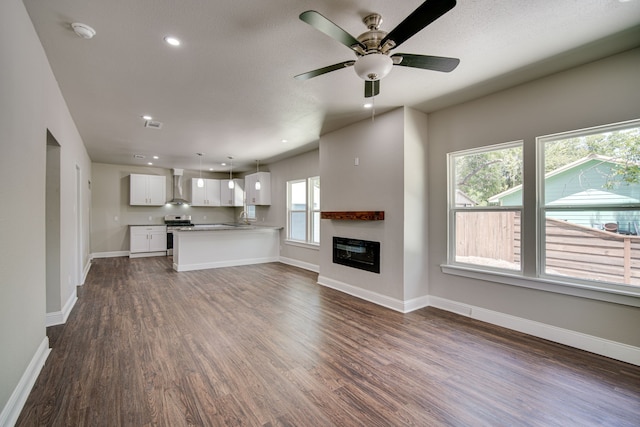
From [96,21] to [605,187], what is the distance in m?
4.53

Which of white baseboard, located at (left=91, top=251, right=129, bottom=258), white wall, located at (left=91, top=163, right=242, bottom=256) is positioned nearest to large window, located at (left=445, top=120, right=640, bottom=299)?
white wall, located at (left=91, top=163, right=242, bottom=256)

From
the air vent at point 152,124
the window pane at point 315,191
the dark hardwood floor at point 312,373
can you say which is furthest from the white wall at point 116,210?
the dark hardwood floor at point 312,373

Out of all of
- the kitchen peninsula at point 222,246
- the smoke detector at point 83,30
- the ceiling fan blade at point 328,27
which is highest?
the smoke detector at point 83,30

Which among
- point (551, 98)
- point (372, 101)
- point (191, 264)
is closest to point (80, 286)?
point (191, 264)

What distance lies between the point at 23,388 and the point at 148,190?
7.46 meters

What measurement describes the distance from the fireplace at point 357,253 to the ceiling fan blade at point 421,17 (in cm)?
285

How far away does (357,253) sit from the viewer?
455 centimetres

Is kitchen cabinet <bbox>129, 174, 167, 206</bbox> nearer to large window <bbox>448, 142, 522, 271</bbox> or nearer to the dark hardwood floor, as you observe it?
the dark hardwood floor

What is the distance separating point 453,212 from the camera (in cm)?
390

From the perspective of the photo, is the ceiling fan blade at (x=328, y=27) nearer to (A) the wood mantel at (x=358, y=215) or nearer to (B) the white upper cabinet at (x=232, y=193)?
(A) the wood mantel at (x=358, y=215)

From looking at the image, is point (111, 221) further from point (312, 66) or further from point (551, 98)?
point (551, 98)

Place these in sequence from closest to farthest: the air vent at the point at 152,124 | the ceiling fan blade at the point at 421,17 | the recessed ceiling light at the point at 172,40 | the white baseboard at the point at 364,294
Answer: the ceiling fan blade at the point at 421,17, the recessed ceiling light at the point at 172,40, the white baseboard at the point at 364,294, the air vent at the point at 152,124

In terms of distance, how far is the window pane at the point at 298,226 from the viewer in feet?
23.0

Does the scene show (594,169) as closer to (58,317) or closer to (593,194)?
(593,194)
